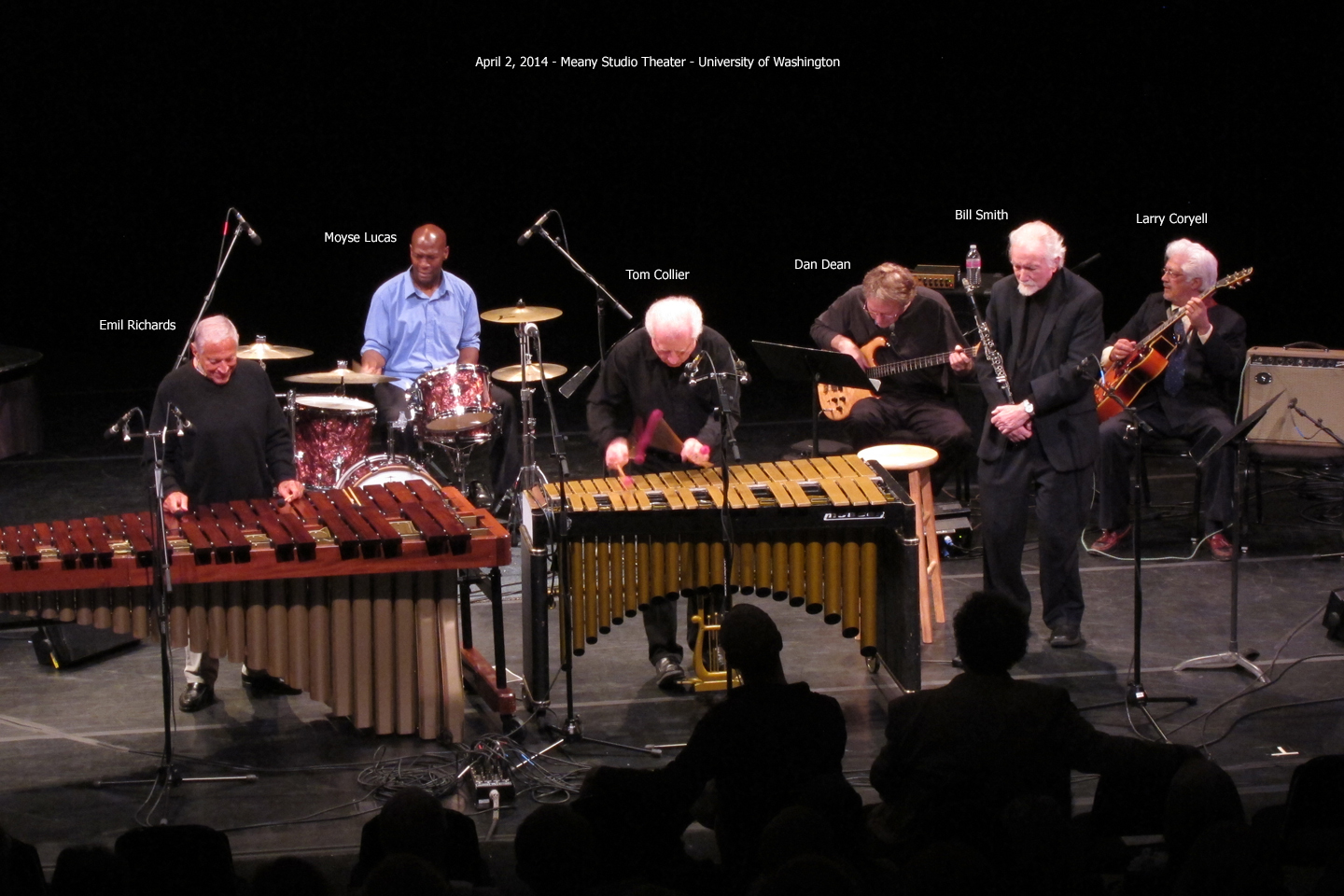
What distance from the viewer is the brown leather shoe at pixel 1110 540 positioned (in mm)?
8227

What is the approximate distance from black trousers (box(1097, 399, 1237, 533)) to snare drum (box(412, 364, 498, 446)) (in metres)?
3.30

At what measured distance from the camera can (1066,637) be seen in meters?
6.78

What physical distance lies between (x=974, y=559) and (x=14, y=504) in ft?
18.1

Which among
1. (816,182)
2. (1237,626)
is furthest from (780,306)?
(1237,626)

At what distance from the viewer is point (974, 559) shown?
8258 mm

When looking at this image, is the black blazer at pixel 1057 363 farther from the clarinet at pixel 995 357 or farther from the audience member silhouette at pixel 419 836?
the audience member silhouette at pixel 419 836

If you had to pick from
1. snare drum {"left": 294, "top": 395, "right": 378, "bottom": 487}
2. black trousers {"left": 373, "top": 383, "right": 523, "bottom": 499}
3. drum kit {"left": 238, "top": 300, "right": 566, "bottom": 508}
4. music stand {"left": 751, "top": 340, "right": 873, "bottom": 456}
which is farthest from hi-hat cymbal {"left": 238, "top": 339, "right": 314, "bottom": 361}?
music stand {"left": 751, "top": 340, "right": 873, "bottom": 456}

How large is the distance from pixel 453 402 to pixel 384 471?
3.01ft

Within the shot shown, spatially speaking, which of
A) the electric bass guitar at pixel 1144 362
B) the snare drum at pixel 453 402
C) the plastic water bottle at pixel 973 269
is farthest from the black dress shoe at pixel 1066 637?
the snare drum at pixel 453 402

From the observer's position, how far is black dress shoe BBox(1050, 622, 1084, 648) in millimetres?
6773

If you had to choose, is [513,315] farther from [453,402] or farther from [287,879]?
[287,879]

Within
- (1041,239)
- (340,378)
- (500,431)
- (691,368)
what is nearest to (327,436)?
(340,378)

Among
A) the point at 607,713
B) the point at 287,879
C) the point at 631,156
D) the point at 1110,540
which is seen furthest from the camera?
the point at 631,156

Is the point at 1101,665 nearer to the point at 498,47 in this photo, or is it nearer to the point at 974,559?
→ the point at 974,559
